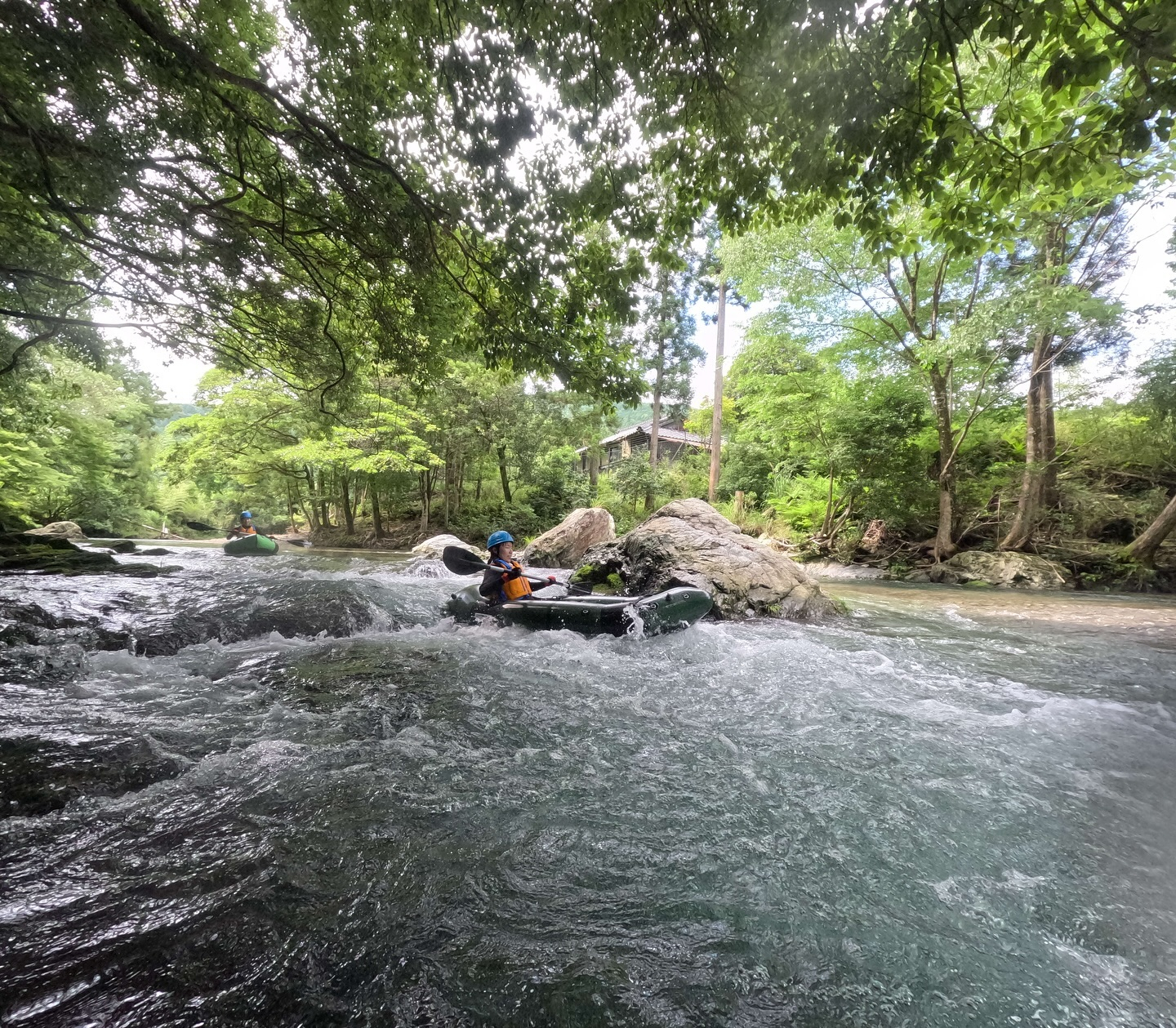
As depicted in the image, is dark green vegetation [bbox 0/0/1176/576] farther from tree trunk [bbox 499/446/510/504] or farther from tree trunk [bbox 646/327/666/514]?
Result: tree trunk [bbox 499/446/510/504]

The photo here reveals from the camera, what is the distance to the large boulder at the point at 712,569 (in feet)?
23.3

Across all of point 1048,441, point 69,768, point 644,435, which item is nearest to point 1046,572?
point 1048,441

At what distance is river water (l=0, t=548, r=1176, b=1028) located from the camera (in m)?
1.32

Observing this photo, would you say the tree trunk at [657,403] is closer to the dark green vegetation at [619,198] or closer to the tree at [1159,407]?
the dark green vegetation at [619,198]

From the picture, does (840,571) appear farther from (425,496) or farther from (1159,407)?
(425,496)

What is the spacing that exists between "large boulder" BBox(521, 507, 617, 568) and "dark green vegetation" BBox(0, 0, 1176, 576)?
21.0 feet

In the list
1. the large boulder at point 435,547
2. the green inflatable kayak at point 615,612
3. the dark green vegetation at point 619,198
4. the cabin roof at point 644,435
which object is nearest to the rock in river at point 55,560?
the dark green vegetation at point 619,198

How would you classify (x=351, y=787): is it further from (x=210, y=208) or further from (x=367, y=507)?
(x=367, y=507)

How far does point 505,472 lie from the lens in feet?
68.0

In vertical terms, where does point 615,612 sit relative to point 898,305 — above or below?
below

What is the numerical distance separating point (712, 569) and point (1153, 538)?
360 inches

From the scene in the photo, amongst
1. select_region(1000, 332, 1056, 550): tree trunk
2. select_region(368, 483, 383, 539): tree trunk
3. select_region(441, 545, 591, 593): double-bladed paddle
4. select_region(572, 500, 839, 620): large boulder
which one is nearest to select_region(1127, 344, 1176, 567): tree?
select_region(1000, 332, 1056, 550): tree trunk

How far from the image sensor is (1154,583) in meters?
9.27

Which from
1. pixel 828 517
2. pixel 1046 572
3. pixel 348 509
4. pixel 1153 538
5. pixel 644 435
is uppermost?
pixel 644 435
